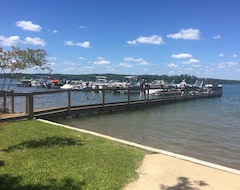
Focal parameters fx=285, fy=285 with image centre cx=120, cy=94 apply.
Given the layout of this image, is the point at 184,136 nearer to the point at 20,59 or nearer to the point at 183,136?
the point at 183,136

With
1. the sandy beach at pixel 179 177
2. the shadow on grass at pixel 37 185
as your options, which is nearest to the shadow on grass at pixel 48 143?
the shadow on grass at pixel 37 185

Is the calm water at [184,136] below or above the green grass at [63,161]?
below

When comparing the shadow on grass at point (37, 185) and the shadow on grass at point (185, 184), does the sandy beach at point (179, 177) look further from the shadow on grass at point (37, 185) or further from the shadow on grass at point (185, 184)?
the shadow on grass at point (37, 185)

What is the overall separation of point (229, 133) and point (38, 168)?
10.5 m

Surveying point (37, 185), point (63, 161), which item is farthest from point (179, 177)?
point (37, 185)

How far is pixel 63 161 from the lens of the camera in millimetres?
5832

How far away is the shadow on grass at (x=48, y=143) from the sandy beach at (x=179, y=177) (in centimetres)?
219

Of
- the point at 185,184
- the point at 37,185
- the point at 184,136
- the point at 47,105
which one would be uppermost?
the point at 47,105

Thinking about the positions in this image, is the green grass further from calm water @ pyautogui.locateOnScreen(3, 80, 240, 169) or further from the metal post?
the metal post

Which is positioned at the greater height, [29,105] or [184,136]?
[29,105]

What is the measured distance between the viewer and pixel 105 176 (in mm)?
5117

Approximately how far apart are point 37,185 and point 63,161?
128 centimetres

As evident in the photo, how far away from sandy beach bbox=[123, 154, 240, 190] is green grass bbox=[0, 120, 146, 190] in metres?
0.24

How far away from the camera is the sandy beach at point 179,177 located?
16.3 ft
